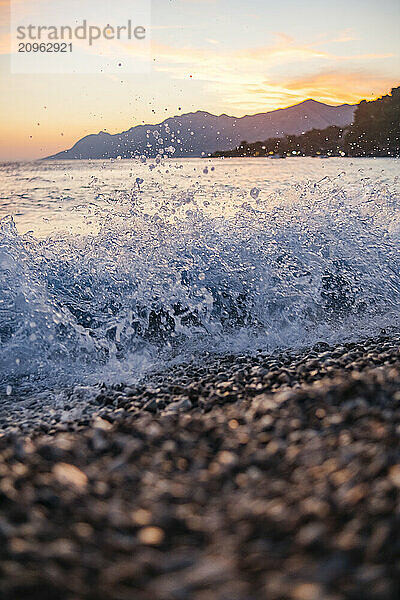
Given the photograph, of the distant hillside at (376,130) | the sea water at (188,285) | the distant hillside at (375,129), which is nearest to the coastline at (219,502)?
the sea water at (188,285)

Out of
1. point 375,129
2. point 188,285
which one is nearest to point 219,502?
point 188,285

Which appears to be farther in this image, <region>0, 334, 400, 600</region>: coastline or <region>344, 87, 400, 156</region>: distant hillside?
<region>344, 87, 400, 156</region>: distant hillside

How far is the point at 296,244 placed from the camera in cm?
666

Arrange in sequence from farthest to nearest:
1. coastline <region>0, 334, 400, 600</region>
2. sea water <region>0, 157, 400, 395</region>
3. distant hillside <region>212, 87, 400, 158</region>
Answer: distant hillside <region>212, 87, 400, 158</region> → sea water <region>0, 157, 400, 395</region> → coastline <region>0, 334, 400, 600</region>

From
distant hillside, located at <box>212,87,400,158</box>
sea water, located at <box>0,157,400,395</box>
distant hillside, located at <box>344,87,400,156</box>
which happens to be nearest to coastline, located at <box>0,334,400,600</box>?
sea water, located at <box>0,157,400,395</box>

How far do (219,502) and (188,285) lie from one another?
419 cm

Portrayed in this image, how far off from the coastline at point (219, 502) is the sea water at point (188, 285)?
176cm

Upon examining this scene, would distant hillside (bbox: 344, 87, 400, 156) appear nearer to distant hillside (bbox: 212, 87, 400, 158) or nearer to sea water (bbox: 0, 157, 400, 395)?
distant hillside (bbox: 212, 87, 400, 158)

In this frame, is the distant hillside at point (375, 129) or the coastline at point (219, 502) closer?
the coastline at point (219, 502)

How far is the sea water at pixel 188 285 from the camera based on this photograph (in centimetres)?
481

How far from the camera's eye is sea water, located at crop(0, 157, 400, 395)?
15.8 feet

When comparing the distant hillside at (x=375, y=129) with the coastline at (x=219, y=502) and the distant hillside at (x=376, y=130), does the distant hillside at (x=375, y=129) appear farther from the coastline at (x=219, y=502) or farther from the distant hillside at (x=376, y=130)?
the coastline at (x=219, y=502)

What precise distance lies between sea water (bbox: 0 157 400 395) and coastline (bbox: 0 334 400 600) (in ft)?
5.76

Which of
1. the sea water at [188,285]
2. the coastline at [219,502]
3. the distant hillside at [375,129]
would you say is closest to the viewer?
the coastline at [219,502]
